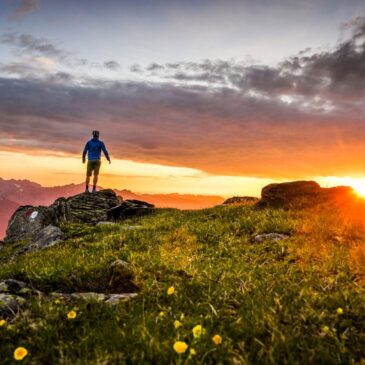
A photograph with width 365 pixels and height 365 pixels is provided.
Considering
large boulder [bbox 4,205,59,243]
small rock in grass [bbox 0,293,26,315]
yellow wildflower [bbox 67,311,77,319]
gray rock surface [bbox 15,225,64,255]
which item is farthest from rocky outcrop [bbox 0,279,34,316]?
large boulder [bbox 4,205,59,243]

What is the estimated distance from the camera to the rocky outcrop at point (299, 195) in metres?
17.4

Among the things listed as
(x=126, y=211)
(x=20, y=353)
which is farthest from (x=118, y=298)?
(x=126, y=211)

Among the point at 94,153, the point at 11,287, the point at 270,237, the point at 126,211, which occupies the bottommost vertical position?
the point at 11,287

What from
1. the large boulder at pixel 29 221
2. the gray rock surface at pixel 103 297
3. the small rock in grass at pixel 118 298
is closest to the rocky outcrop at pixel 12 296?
the gray rock surface at pixel 103 297

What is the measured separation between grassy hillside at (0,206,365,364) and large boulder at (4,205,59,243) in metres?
18.3

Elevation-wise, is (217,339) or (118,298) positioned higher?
(217,339)

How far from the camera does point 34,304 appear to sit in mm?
6129

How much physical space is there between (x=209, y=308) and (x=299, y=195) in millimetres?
13380

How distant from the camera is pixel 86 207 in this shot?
2864 centimetres

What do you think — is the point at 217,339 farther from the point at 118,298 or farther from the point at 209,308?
the point at 118,298

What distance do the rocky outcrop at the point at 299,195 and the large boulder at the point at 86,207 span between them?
1253 cm

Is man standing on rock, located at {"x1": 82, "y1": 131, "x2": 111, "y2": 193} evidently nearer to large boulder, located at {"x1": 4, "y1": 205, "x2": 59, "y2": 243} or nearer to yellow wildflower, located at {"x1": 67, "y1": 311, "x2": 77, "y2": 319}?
large boulder, located at {"x1": 4, "y1": 205, "x2": 59, "y2": 243}

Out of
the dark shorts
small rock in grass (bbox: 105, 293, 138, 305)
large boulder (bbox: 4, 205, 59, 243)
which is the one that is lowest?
large boulder (bbox: 4, 205, 59, 243)

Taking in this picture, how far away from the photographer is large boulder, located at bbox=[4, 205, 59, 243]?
89.7 feet
